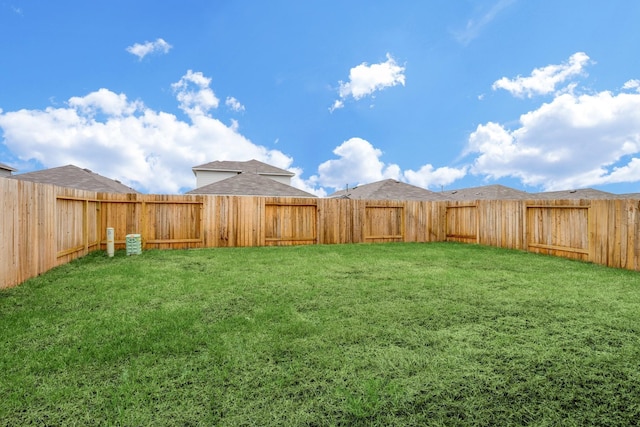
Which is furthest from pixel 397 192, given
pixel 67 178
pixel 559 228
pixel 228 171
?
pixel 67 178

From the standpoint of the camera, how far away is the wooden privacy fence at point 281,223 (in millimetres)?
5066

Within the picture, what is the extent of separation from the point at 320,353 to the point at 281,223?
7.61 meters

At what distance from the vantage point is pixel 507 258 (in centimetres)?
712

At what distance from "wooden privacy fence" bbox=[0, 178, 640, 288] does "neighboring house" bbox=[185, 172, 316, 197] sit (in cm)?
539

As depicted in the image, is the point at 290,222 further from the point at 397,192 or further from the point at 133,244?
the point at 397,192

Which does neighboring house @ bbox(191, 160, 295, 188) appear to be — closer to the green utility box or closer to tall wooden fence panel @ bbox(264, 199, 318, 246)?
tall wooden fence panel @ bbox(264, 199, 318, 246)

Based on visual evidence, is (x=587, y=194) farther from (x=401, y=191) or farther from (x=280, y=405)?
(x=280, y=405)

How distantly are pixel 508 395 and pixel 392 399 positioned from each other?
0.70 meters

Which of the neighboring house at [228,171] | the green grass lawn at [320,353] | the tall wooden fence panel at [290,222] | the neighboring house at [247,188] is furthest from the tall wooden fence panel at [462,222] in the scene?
the neighboring house at [228,171]

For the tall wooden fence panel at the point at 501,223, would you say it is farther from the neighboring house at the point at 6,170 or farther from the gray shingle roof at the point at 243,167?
the neighboring house at the point at 6,170

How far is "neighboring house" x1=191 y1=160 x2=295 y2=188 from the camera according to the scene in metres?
21.9

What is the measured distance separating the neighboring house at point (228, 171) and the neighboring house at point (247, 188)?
5.48 meters

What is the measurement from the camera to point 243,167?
74.4 ft

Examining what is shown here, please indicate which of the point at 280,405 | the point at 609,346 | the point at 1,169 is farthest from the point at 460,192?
the point at 1,169
